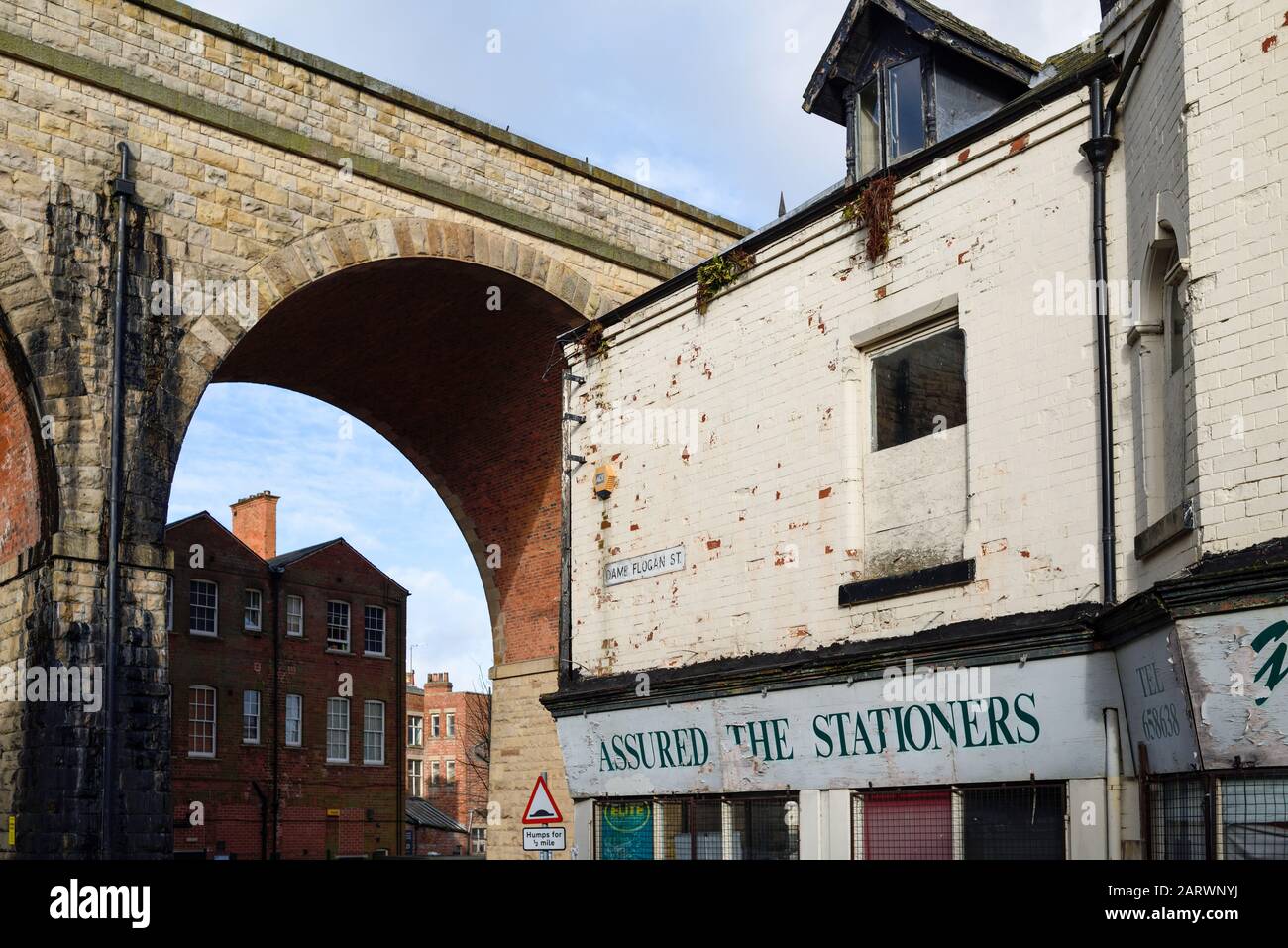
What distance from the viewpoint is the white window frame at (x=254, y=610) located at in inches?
1516

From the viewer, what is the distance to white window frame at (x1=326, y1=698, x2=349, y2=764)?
39219 millimetres

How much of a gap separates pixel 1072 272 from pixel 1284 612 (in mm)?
3880

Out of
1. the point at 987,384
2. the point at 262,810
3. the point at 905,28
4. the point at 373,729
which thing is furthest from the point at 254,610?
the point at 987,384

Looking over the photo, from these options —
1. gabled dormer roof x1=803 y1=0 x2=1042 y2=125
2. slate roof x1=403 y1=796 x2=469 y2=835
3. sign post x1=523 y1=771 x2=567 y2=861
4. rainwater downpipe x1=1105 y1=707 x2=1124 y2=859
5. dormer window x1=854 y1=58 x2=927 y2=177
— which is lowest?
slate roof x1=403 y1=796 x2=469 y2=835

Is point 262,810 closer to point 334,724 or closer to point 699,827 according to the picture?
point 334,724

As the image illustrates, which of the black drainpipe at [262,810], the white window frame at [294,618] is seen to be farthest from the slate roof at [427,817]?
the black drainpipe at [262,810]

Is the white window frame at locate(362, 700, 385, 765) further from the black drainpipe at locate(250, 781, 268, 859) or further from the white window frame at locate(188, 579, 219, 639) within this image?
the white window frame at locate(188, 579, 219, 639)

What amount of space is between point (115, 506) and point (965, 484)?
901 cm

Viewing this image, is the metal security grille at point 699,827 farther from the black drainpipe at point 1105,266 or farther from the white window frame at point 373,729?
the white window frame at point 373,729

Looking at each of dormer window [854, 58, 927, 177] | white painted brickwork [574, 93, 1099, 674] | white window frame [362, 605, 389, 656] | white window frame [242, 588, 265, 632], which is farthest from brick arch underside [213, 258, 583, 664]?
white window frame [362, 605, 389, 656]

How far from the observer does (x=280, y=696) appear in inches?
1511

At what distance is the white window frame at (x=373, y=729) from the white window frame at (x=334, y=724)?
0.61 metres

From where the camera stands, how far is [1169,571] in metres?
8.37

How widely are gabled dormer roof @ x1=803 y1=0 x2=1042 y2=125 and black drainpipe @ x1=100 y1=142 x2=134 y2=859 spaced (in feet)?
25.2
